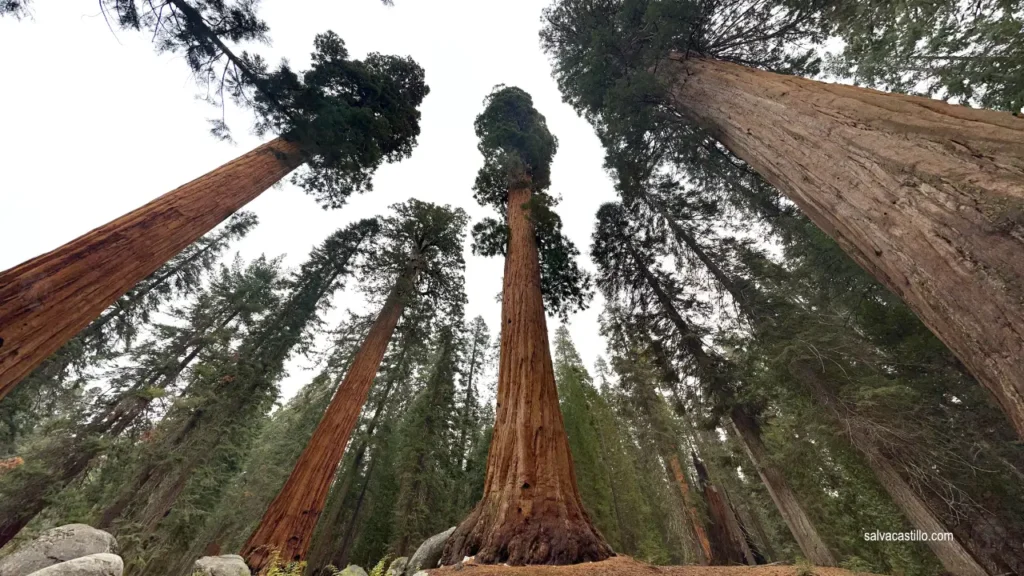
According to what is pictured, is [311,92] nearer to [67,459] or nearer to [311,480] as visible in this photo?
[311,480]

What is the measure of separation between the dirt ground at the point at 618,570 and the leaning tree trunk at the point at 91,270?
3914 millimetres

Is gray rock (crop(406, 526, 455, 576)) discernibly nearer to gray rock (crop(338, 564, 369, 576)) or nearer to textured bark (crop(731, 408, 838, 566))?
gray rock (crop(338, 564, 369, 576))

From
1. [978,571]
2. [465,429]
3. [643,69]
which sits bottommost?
[978,571]

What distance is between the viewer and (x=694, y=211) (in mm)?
9992

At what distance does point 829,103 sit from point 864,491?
442 inches

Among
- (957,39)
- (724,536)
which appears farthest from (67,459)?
(957,39)

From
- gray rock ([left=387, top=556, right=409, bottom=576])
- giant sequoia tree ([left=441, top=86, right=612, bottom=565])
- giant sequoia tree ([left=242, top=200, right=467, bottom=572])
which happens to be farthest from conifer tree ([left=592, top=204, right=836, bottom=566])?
gray rock ([left=387, top=556, right=409, bottom=576])

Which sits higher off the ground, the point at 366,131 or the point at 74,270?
the point at 366,131

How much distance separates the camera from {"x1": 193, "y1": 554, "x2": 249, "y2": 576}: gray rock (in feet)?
11.6

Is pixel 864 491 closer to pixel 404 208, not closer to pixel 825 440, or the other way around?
pixel 825 440

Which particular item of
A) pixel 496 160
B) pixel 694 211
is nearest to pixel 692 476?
pixel 694 211

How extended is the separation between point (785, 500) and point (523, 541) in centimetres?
714

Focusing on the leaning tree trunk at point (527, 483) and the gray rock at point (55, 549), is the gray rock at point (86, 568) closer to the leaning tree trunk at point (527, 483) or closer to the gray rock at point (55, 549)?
the gray rock at point (55, 549)

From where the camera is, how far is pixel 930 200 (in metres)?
2.23
